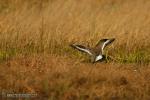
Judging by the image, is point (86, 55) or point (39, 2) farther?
point (39, 2)

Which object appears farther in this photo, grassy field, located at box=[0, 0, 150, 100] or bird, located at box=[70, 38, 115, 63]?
bird, located at box=[70, 38, 115, 63]

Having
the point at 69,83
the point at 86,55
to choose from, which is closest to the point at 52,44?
the point at 86,55

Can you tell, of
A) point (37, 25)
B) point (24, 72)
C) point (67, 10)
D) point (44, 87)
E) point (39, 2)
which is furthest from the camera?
point (39, 2)

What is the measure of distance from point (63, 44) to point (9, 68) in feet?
7.33

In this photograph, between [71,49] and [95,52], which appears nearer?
[95,52]

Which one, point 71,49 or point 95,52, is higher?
point 95,52

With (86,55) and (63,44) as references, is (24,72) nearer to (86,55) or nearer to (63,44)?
(86,55)

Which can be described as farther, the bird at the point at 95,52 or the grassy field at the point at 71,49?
the bird at the point at 95,52

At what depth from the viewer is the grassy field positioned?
281 inches

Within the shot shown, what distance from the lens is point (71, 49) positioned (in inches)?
378

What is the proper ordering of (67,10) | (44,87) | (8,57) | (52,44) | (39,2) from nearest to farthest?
(44,87) → (8,57) → (52,44) → (67,10) → (39,2)

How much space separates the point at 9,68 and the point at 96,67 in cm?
130

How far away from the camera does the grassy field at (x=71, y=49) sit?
714 centimetres

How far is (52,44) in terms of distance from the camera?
31.8 feet
